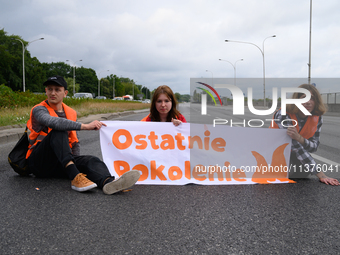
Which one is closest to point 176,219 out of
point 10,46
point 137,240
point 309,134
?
point 137,240

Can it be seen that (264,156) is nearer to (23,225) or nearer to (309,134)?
(309,134)

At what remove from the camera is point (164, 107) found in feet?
14.6

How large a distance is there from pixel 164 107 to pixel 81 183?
64.4 inches

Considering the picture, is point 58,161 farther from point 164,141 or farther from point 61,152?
point 164,141

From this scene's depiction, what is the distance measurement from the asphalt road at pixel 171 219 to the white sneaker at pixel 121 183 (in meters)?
0.09

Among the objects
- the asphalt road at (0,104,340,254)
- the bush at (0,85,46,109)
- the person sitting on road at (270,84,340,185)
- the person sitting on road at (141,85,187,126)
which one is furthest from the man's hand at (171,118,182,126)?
the bush at (0,85,46,109)

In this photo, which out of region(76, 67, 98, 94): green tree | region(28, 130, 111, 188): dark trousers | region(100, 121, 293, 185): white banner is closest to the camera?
region(28, 130, 111, 188): dark trousers

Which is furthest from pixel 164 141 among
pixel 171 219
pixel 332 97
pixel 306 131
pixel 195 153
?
pixel 332 97

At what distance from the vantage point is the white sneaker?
3.43 m

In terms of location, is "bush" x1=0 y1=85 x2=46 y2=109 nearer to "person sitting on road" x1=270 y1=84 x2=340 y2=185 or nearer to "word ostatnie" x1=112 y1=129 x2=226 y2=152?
"word ostatnie" x1=112 y1=129 x2=226 y2=152

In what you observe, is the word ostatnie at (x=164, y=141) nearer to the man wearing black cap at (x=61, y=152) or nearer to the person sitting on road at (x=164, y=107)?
the person sitting on road at (x=164, y=107)

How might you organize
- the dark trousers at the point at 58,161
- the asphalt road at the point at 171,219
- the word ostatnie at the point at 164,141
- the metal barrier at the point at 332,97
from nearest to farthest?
the asphalt road at the point at 171,219 < the dark trousers at the point at 58,161 < the word ostatnie at the point at 164,141 < the metal barrier at the point at 332,97

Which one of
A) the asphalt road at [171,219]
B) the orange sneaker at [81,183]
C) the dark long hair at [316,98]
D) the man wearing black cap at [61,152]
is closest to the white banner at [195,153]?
the asphalt road at [171,219]

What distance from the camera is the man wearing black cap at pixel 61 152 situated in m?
3.52
